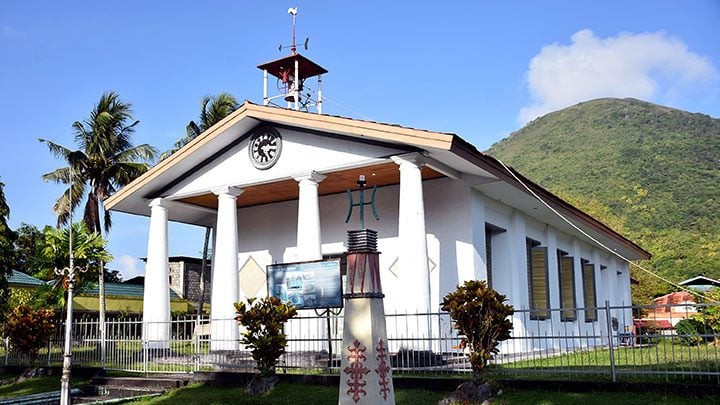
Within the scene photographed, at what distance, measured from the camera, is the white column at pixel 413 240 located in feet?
48.8

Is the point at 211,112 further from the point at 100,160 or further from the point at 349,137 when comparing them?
the point at 349,137

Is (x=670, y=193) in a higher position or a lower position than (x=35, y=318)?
higher

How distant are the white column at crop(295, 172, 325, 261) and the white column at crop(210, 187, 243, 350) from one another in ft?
7.78

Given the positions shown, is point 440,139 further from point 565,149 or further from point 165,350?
point 565,149

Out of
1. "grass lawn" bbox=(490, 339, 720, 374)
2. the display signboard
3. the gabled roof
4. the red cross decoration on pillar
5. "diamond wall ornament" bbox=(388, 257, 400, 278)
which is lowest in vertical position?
"grass lawn" bbox=(490, 339, 720, 374)

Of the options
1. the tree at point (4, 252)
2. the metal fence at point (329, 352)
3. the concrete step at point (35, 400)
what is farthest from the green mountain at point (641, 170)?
the concrete step at point (35, 400)

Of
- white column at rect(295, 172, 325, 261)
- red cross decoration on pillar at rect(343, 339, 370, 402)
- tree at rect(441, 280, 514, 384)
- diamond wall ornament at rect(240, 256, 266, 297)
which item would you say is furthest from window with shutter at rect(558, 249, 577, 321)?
red cross decoration on pillar at rect(343, 339, 370, 402)

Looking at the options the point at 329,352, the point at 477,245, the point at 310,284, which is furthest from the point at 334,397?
the point at 477,245

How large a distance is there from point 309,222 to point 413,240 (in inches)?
111

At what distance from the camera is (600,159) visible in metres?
76.6

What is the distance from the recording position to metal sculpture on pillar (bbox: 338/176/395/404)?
798 centimetres

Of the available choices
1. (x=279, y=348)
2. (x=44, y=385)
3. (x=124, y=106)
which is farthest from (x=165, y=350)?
(x=124, y=106)

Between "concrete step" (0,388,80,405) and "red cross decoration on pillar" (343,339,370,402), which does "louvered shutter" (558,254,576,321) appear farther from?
"red cross decoration on pillar" (343,339,370,402)

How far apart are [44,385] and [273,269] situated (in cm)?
598
